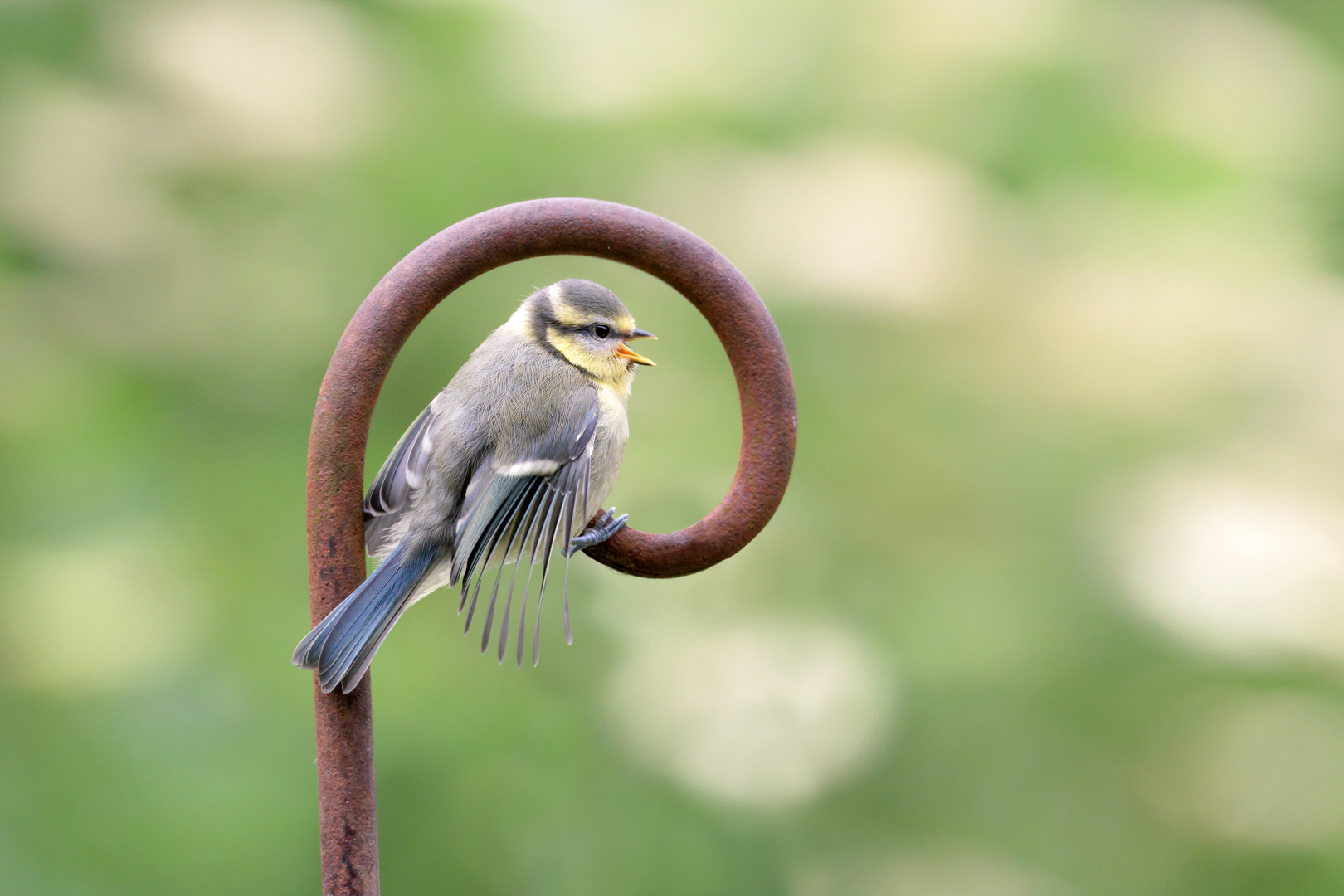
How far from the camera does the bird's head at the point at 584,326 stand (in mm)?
1703

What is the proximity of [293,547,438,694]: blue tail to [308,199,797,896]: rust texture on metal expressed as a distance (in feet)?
0.04

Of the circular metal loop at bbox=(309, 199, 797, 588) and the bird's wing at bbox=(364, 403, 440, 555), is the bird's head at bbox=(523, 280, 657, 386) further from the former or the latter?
the circular metal loop at bbox=(309, 199, 797, 588)

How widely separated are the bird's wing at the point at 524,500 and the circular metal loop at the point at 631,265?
25 cm

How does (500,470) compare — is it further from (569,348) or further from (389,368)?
(389,368)

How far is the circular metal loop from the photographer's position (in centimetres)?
99

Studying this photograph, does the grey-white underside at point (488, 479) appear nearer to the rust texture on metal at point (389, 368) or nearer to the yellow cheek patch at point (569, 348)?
the yellow cheek patch at point (569, 348)

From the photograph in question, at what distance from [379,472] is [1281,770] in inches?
96.5

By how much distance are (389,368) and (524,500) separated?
469 mm

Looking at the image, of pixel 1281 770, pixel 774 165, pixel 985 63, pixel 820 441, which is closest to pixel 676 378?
pixel 820 441

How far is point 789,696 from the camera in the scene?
2785mm

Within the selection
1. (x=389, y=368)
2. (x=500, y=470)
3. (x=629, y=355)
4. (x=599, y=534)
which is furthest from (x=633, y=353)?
(x=389, y=368)

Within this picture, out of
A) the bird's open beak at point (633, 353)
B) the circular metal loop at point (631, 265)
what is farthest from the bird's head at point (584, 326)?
the circular metal loop at point (631, 265)

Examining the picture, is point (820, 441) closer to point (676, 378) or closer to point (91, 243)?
point (676, 378)

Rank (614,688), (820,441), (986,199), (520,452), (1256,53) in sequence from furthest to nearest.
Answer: (1256,53) < (986,199) < (820,441) < (614,688) < (520,452)
